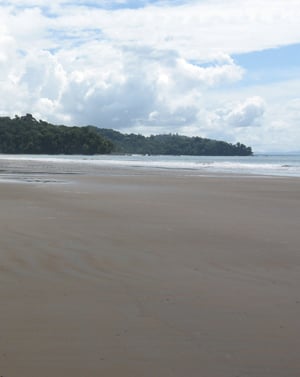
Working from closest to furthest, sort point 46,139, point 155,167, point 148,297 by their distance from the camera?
point 148,297 < point 155,167 < point 46,139

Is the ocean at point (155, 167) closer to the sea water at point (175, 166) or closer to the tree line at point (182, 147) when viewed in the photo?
the sea water at point (175, 166)

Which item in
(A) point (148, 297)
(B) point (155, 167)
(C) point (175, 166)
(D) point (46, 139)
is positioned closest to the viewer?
(A) point (148, 297)

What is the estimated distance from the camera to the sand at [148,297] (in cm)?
407

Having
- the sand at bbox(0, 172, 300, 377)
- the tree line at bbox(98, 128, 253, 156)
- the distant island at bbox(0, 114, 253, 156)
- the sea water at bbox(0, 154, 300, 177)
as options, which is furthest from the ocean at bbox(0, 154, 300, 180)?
the tree line at bbox(98, 128, 253, 156)

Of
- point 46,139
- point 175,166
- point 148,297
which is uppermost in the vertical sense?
point 46,139

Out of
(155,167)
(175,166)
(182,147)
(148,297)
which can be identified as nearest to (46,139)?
(182,147)

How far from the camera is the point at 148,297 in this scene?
18.6ft

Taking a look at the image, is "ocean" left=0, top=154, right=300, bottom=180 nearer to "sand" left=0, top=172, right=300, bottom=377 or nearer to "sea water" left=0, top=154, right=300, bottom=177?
"sea water" left=0, top=154, right=300, bottom=177

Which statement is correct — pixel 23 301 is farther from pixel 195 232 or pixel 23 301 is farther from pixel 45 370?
pixel 195 232

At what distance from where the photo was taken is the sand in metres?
4.07

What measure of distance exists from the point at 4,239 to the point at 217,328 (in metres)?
4.91

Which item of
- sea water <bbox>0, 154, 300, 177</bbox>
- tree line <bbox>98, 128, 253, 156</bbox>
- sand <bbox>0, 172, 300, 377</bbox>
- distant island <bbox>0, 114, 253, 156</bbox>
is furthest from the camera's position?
tree line <bbox>98, 128, 253, 156</bbox>

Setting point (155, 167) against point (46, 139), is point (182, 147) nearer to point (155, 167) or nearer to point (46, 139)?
point (46, 139)

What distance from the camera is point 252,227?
35.6 feet
